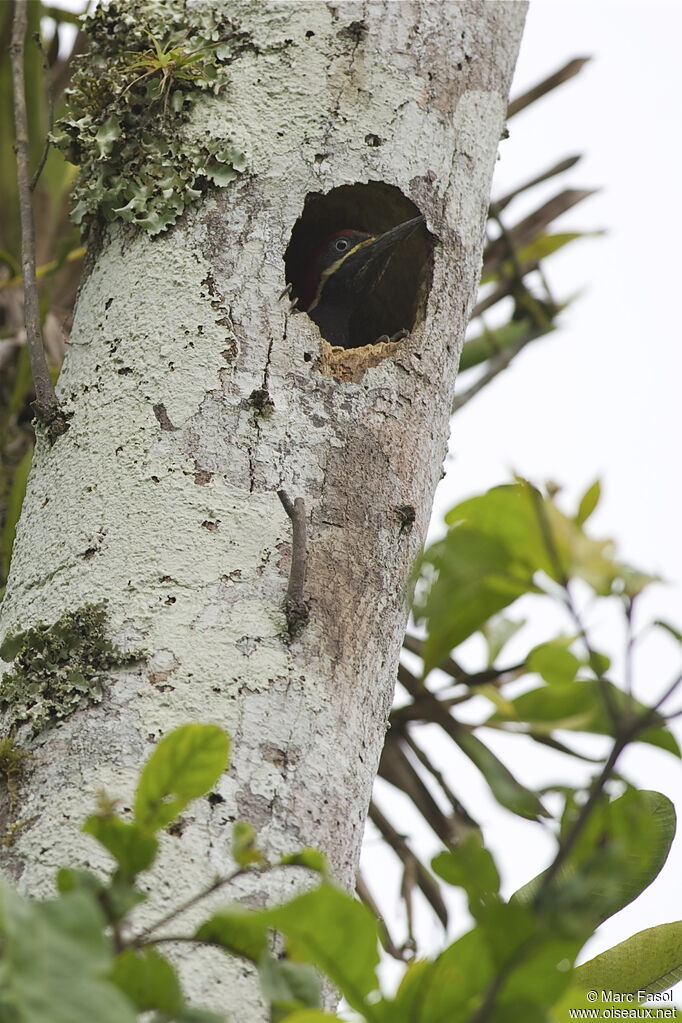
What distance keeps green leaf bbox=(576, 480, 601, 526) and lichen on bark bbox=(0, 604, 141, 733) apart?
0.80 metres

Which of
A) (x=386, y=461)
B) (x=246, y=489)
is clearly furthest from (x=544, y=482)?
(x=386, y=461)

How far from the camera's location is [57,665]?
1543 millimetres

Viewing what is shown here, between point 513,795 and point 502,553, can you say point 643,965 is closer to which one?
point 513,795

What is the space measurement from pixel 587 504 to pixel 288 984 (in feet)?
1.39

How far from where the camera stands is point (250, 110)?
81.1 inches

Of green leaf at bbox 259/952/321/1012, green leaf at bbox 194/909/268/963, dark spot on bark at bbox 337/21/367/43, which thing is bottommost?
green leaf at bbox 259/952/321/1012

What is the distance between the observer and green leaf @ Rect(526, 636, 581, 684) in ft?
2.83

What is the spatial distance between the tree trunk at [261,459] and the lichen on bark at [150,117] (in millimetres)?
33

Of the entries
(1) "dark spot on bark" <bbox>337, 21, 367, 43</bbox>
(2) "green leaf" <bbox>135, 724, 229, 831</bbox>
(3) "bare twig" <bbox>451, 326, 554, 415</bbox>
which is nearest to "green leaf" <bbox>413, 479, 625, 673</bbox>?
(2) "green leaf" <bbox>135, 724, 229, 831</bbox>

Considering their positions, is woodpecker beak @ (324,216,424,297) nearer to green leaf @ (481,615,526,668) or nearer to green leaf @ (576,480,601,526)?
green leaf @ (481,615,526,668)

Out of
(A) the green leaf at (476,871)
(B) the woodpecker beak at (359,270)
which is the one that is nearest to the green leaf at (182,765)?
(A) the green leaf at (476,871)

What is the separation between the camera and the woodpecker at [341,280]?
3.24m

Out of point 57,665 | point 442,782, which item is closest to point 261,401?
point 57,665

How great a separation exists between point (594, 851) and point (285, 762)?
695 millimetres
